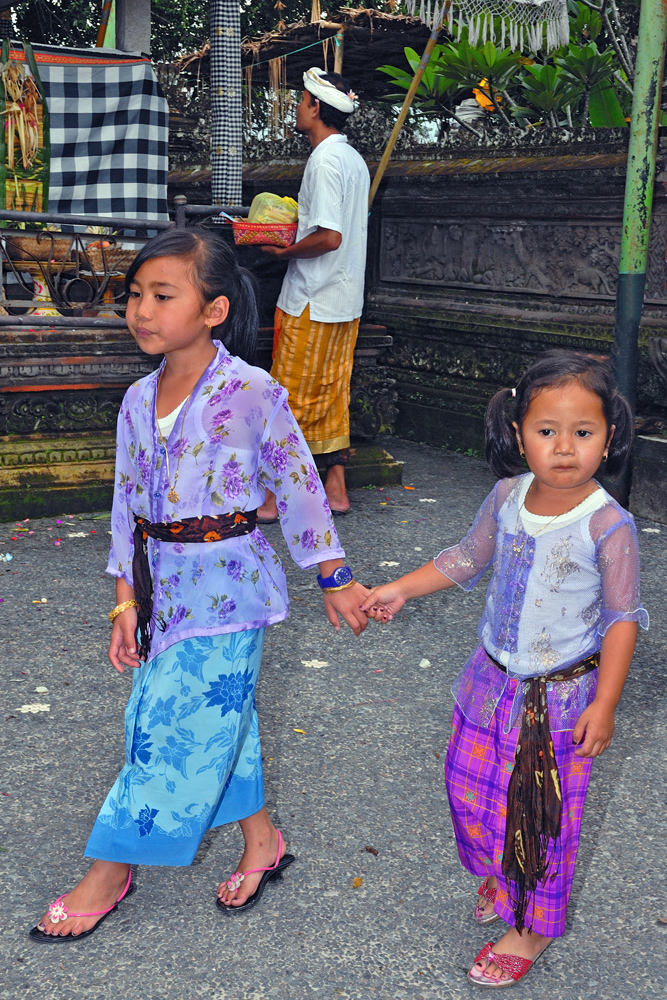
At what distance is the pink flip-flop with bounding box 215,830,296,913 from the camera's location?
8.59 ft

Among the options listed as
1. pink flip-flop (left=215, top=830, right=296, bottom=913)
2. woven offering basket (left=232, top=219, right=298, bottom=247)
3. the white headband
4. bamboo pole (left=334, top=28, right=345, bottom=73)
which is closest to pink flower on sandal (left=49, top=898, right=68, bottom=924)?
pink flip-flop (left=215, top=830, right=296, bottom=913)

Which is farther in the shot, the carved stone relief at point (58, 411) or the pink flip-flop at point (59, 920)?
the carved stone relief at point (58, 411)

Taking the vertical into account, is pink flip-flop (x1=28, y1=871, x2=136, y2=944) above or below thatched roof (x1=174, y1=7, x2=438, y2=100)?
below

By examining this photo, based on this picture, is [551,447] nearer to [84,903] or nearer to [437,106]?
[84,903]

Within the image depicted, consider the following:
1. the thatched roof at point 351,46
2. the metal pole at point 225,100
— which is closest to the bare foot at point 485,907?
the metal pole at point 225,100

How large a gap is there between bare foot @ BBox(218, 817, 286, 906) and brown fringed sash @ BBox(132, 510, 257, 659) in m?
0.60

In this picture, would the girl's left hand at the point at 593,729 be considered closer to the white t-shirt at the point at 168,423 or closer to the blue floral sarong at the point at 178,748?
the blue floral sarong at the point at 178,748

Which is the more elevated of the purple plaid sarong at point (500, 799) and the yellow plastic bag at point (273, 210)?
the yellow plastic bag at point (273, 210)

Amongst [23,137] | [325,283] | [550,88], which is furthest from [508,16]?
[23,137]

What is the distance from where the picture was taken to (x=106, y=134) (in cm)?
774

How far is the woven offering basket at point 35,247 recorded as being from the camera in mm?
7457

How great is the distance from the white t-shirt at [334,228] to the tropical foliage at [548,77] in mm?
3379

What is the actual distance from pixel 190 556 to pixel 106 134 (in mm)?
6142

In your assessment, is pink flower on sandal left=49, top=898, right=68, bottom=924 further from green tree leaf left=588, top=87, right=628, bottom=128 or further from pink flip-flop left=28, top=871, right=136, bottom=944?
green tree leaf left=588, top=87, right=628, bottom=128
